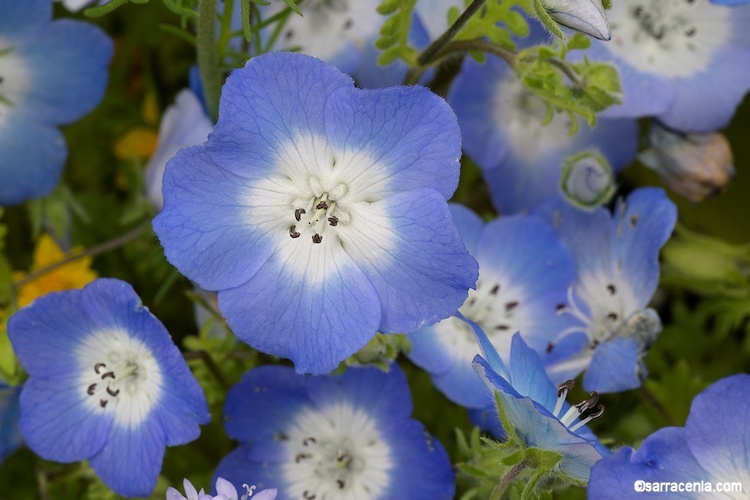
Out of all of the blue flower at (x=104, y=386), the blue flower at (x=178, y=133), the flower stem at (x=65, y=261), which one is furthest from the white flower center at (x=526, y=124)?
the blue flower at (x=104, y=386)

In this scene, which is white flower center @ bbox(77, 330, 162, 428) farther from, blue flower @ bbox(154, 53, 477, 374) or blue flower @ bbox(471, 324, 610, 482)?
blue flower @ bbox(471, 324, 610, 482)

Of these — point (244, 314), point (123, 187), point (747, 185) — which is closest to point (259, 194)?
point (244, 314)

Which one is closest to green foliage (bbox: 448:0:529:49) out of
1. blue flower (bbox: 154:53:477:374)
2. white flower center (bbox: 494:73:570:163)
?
blue flower (bbox: 154:53:477:374)

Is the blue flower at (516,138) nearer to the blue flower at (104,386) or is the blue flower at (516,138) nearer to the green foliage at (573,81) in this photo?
the green foliage at (573,81)

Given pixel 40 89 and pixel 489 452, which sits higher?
pixel 40 89

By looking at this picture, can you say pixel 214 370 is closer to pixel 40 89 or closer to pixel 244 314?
pixel 244 314
